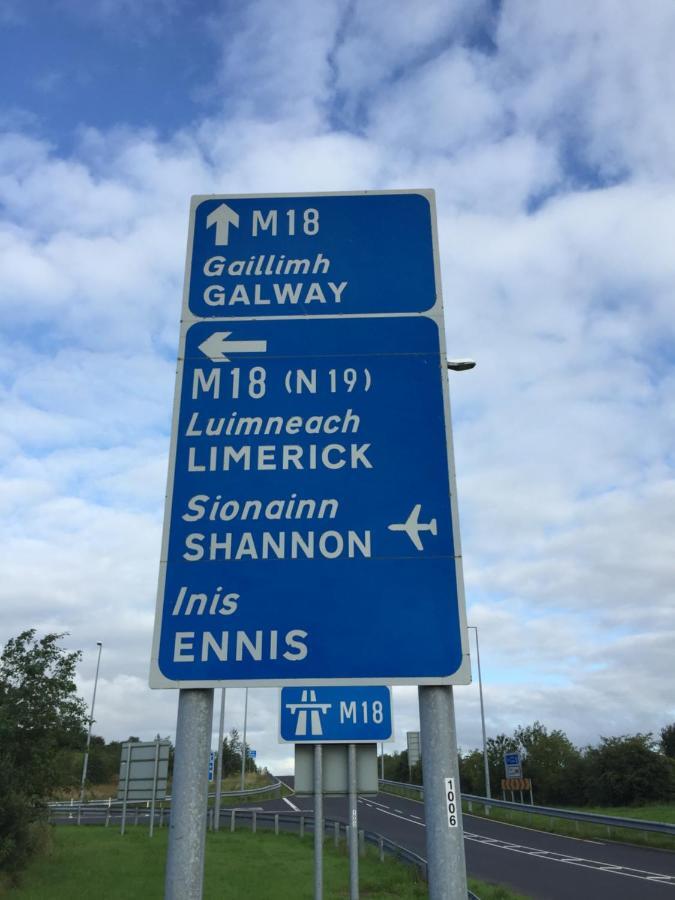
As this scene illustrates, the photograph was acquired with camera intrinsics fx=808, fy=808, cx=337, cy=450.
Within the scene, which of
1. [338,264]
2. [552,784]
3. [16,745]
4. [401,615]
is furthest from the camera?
[552,784]

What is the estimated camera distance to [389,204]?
14.0 feet

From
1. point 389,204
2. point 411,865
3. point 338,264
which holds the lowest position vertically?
point 411,865

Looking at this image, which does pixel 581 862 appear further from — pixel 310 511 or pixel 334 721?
pixel 310 511

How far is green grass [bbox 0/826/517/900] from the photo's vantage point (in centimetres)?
1648

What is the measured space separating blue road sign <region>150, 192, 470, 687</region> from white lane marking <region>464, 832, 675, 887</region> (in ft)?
61.6

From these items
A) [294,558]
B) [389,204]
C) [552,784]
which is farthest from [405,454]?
[552,784]

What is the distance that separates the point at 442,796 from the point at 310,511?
1226mm

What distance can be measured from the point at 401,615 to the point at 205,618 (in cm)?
79

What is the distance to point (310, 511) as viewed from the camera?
3447 mm

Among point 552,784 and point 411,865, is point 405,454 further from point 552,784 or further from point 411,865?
point 552,784

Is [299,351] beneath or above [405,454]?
above

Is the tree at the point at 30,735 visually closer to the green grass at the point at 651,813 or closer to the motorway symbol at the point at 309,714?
the motorway symbol at the point at 309,714

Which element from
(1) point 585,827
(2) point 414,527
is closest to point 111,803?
(1) point 585,827

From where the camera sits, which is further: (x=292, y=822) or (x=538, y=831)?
(x=292, y=822)
